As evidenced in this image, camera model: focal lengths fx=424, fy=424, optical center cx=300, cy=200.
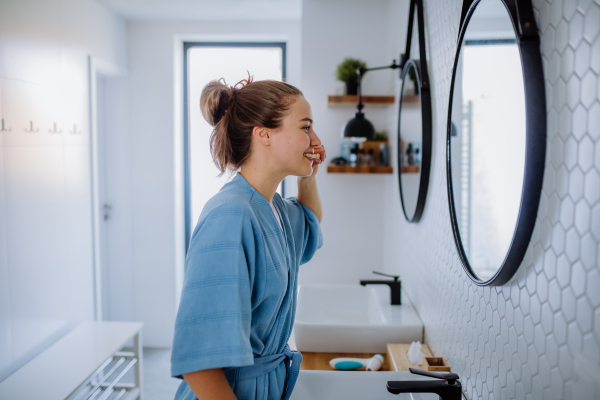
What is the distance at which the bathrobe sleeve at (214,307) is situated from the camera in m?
0.81

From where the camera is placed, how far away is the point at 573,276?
0.66m

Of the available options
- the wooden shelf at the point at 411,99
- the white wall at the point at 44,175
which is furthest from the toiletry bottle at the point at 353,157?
the white wall at the point at 44,175

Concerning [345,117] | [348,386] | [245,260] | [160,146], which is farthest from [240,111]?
[160,146]

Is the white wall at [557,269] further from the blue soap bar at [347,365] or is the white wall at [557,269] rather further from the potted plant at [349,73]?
the potted plant at [349,73]

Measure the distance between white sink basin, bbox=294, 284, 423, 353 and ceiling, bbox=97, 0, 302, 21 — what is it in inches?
75.1

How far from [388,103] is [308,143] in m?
1.51

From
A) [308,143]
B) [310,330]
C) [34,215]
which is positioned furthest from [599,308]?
[34,215]

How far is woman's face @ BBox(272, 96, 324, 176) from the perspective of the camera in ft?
3.43

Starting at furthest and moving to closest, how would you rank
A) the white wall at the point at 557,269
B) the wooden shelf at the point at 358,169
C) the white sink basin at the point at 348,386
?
1. the wooden shelf at the point at 358,169
2. the white sink basin at the point at 348,386
3. the white wall at the point at 557,269

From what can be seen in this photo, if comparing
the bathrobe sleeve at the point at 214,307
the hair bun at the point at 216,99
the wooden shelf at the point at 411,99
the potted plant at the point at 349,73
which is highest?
the potted plant at the point at 349,73

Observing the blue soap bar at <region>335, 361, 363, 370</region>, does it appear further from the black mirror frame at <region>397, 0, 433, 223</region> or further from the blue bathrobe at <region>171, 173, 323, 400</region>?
the black mirror frame at <region>397, 0, 433, 223</region>

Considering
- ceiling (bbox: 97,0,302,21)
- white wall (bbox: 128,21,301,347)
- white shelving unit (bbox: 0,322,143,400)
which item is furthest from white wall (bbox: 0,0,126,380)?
white wall (bbox: 128,21,301,347)

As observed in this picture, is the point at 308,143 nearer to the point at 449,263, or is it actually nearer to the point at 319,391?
the point at 449,263

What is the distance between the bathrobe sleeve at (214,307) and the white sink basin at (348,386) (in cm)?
49
